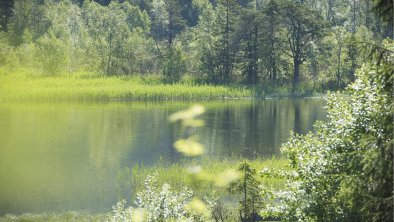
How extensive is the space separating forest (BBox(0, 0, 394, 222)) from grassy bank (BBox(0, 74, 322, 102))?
0.85 feet

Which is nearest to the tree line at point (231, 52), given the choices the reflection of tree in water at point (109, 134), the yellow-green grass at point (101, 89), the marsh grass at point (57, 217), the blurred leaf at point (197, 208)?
the yellow-green grass at point (101, 89)

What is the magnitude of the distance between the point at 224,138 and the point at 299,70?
171 ft

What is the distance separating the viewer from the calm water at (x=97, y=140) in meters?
27.5

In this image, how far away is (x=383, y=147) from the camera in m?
8.87

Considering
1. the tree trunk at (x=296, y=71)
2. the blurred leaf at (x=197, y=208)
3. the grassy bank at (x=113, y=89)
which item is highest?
the tree trunk at (x=296, y=71)

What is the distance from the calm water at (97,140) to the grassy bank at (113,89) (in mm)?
4471

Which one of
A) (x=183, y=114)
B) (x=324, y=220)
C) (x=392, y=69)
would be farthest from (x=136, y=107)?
(x=392, y=69)

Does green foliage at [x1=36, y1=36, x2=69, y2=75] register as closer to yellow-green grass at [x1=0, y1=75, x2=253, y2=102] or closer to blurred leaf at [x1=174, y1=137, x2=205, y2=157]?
yellow-green grass at [x1=0, y1=75, x2=253, y2=102]

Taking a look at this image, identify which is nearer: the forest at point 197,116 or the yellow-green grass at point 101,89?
the forest at point 197,116

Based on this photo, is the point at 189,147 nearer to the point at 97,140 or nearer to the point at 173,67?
the point at 97,140

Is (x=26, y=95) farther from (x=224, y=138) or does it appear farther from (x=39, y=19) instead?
(x=39, y=19)

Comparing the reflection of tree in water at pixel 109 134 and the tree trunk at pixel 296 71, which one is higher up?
the tree trunk at pixel 296 71

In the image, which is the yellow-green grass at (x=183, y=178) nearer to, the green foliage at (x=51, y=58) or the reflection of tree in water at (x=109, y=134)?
the reflection of tree in water at (x=109, y=134)

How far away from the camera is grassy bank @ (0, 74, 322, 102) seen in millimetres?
69438
